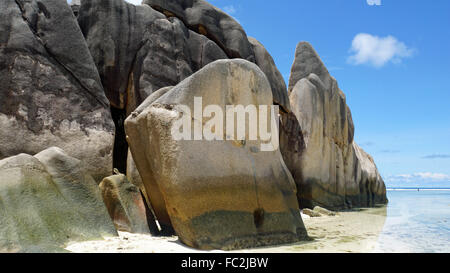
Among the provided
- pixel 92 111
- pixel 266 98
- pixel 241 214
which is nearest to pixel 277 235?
pixel 241 214

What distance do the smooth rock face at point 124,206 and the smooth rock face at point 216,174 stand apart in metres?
0.27

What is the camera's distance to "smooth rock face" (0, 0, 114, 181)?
276 inches

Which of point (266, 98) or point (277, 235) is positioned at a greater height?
point (266, 98)

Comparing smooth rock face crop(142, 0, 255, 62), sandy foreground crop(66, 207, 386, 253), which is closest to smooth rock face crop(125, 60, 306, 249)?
sandy foreground crop(66, 207, 386, 253)

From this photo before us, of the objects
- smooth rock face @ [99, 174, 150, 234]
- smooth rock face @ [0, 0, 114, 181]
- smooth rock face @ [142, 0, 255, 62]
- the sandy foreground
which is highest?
smooth rock face @ [142, 0, 255, 62]

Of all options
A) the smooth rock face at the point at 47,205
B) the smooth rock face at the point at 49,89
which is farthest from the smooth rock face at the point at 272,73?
the smooth rock face at the point at 47,205

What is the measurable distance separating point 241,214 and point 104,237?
173 cm

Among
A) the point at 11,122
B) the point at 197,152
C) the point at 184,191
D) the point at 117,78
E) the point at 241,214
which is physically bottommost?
the point at 241,214

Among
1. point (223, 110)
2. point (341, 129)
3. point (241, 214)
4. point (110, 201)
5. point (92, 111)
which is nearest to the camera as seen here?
point (241, 214)

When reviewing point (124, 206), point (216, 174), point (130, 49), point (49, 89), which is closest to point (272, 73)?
point (130, 49)

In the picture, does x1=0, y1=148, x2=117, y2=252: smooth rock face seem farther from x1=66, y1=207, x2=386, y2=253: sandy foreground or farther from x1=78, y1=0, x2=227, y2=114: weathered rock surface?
x1=78, y1=0, x2=227, y2=114: weathered rock surface

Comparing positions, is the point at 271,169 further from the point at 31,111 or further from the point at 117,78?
Answer: the point at 117,78

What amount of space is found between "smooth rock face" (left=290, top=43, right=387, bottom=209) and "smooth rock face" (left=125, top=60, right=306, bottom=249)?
657 centimetres

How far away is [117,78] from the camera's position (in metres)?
9.45
